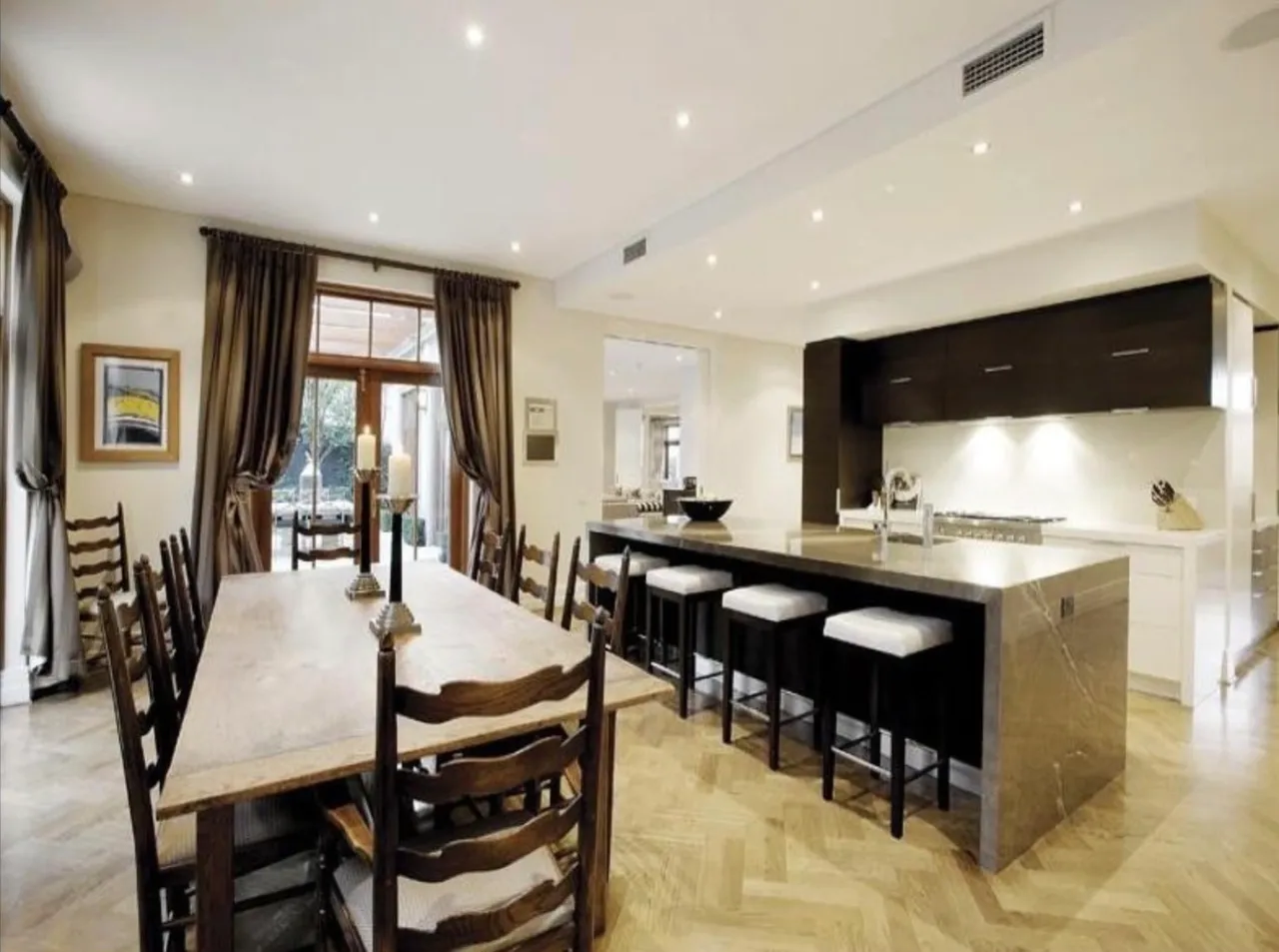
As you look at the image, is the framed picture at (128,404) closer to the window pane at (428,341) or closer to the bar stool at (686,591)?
the window pane at (428,341)

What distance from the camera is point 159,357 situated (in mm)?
4465

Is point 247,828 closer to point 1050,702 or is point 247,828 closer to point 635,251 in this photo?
point 1050,702

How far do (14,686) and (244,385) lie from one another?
7.02ft

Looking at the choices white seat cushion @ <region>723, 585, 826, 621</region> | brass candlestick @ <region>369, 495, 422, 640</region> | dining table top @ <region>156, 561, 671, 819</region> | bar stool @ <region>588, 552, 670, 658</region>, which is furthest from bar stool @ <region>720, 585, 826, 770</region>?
brass candlestick @ <region>369, 495, 422, 640</region>

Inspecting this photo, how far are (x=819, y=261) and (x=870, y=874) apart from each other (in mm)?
3842

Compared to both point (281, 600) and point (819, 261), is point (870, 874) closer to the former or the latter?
point (281, 600)

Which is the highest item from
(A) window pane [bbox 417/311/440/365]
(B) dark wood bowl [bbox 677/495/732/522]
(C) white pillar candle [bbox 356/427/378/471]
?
(A) window pane [bbox 417/311/440/365]

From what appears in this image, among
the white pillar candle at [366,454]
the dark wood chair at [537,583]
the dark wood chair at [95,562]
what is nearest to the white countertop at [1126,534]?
the dark wood chair at [537,583]

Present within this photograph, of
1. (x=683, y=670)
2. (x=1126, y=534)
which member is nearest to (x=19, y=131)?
(x=683, y=670)

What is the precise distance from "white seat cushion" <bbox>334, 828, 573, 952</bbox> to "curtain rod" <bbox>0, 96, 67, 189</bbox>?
361 centimetres

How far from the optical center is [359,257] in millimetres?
5129

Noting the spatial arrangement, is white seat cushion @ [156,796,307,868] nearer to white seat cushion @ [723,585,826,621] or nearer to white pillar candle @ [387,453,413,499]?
white pillar candle @ [387,453,413,499]

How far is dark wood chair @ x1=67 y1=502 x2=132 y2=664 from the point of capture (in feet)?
13.2

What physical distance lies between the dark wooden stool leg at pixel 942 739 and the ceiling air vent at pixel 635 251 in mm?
3397
